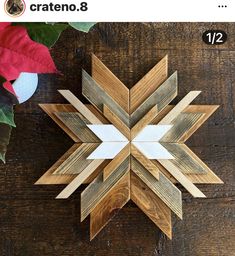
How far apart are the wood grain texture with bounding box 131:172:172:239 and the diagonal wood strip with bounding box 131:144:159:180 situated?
1.1 inches

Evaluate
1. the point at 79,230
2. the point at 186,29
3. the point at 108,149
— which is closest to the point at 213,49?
the point at 186,29

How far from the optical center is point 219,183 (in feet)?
2.69

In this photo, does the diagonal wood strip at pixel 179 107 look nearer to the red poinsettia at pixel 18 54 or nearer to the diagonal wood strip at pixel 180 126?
the diagonal wood strip at pixel 180 126

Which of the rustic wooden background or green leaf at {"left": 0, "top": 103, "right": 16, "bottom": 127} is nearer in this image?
green leaf at {"left": 0, "top": 103, "right": 16, "bottom": 127}

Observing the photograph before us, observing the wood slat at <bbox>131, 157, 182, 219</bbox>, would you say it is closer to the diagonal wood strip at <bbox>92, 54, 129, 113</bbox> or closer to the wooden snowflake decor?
the wooden snowflake decor

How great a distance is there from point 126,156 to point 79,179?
0.09m

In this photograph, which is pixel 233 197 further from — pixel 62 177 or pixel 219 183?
pixel 62 177

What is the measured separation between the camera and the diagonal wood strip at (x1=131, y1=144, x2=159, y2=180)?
798 mm

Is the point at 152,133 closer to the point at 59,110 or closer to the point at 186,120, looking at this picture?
the point at 186,120

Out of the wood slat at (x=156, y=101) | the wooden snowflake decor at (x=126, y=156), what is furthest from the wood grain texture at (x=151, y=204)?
the wood slat at (x=156, y=101)

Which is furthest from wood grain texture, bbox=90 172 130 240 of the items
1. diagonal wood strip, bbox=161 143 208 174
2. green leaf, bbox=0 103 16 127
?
green leaf, bbox=0 103 16 127

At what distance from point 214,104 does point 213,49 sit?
0.34ft

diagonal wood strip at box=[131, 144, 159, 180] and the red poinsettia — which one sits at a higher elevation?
the red poinsettia

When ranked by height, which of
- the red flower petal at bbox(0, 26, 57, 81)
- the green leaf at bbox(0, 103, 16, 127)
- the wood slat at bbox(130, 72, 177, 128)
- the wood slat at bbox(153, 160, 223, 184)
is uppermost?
the red flower petal at bbox(0, 26, 57, 81)
